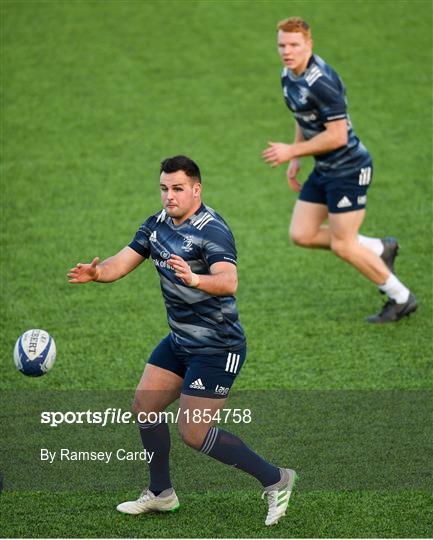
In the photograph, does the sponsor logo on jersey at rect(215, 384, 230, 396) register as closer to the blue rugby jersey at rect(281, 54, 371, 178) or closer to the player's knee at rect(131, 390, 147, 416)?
the player's knee at rect(131, 390, 147, 416)

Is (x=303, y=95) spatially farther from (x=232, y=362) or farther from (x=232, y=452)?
(x=232, y=452)


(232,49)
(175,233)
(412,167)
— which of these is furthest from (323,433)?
(232,49)

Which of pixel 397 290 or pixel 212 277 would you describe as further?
pixel 397 290

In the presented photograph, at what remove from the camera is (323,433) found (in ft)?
23.2

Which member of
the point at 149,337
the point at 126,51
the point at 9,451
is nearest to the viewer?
the point at 9,451

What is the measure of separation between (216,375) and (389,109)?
29.7ft

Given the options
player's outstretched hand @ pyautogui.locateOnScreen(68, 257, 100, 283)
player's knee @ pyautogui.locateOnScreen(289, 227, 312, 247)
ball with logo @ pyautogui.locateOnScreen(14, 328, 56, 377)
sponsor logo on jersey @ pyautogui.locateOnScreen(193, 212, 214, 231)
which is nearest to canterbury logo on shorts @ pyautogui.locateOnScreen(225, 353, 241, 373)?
sponsor logo on jersey @ pyautogui.locateOnScreen(193, 212, 214, 231)

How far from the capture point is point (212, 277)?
220 inches

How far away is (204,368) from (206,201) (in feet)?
20.5

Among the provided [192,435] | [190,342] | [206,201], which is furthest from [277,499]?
[206,201]

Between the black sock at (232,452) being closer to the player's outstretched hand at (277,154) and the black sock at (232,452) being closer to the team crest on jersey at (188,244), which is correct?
the team crest on jersey at (188,244)

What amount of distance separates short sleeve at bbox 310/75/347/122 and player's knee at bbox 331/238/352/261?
1.02m

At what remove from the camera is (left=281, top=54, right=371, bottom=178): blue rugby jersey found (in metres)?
8.43

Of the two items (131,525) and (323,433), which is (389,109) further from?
(131,525)
